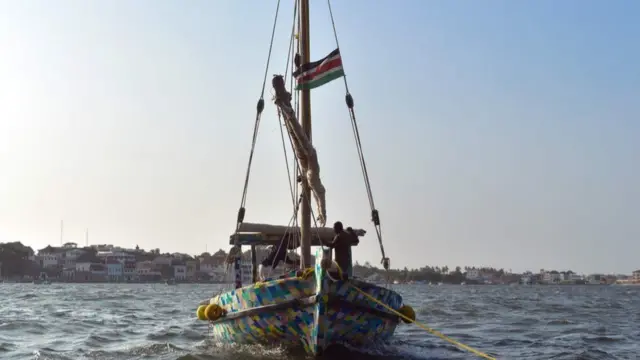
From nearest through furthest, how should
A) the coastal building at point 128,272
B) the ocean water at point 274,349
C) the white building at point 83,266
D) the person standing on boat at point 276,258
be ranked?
the ocean water at point 274,349, the person standing on boat at point 276,258, the white building at point 83,266, the coastal building at point 128,272

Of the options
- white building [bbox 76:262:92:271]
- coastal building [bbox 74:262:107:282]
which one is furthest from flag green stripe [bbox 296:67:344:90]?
white building [bbox 76:262:92:271]

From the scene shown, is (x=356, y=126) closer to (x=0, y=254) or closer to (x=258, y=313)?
(x=258, y=313)

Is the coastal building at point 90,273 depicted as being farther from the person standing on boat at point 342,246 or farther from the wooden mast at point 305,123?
the person standing on boat at point 342,246

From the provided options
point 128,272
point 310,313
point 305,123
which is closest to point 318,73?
point 305,123

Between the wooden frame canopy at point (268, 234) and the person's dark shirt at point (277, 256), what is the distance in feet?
0.58

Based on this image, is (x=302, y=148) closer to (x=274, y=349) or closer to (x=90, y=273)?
(x=274, y=349)

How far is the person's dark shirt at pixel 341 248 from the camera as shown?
52.8 ft

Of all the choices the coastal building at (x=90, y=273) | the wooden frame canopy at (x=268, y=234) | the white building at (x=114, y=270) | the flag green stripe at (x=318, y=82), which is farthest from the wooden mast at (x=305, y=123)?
the white building at (x=114, y=270)

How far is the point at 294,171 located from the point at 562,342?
30.1 ft

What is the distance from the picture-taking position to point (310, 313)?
585 inches

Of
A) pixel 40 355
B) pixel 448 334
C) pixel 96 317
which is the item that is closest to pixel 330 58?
pixel 40 355

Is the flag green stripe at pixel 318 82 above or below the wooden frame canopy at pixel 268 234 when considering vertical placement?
above

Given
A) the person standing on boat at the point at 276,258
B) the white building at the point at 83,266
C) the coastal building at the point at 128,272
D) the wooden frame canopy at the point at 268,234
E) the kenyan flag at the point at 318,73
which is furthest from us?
the coastal building at the point at 128,272

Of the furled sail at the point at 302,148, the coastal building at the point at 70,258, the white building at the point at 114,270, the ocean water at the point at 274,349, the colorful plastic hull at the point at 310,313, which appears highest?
the coastal building at the point at 70,258
